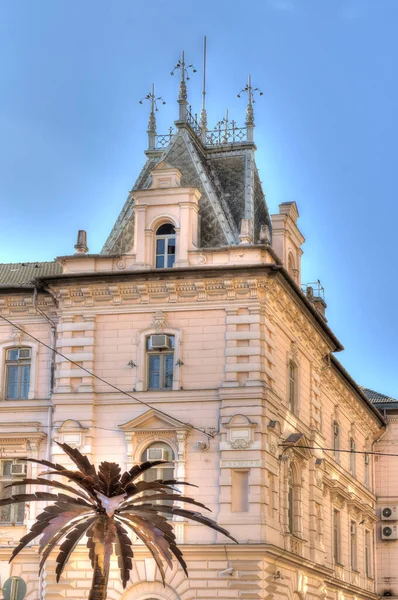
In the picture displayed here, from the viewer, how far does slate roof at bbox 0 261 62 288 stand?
144 ft

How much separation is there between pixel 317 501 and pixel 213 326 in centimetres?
985

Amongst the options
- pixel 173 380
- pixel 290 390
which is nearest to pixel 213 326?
pixel 173 380

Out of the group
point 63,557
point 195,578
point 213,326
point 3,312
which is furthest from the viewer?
point 3,312

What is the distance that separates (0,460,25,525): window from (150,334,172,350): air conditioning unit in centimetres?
618

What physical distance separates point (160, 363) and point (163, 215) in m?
5.26

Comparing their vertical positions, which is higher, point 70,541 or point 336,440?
point 336,440

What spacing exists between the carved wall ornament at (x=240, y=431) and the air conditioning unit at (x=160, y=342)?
3503 millimetres

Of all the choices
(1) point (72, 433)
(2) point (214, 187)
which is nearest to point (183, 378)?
(1) point (72, 433)

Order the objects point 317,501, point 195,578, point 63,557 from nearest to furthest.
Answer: point 63,557 < point 195,578 < point 317,501

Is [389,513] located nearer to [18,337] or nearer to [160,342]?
[160,342]

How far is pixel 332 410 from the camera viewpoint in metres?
51.8

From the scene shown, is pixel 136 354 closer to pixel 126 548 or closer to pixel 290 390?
pixel 290 390

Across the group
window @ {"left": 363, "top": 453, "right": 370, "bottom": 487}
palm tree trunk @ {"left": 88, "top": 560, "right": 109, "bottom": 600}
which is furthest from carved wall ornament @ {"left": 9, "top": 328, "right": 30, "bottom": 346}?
window @ {"left": 363, "top": 453, "right": 370, "bottom": 487}

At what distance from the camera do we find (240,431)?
38.2 meters
